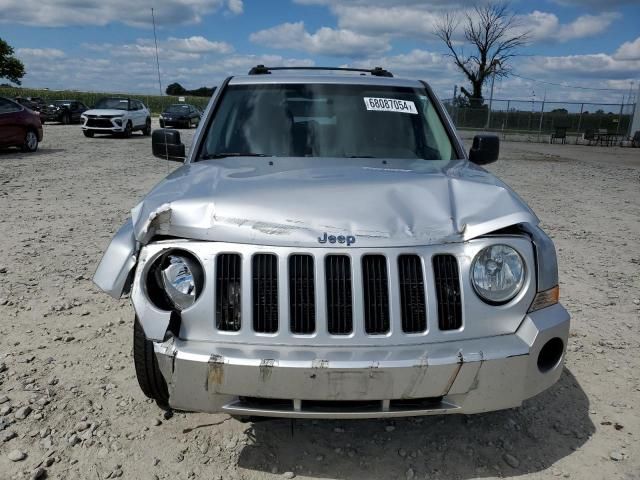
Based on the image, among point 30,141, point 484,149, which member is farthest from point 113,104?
point 484,149

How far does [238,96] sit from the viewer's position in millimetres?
3773

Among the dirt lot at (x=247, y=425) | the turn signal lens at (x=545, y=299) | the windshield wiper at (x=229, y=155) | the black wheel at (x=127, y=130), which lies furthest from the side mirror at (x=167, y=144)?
the black wheel at (x=127, y=130)

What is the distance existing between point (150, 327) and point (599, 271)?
4868 millimetres

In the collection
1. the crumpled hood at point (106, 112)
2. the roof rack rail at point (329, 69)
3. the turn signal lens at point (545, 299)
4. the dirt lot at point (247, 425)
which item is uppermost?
the roof rack rail at point (329, 69)

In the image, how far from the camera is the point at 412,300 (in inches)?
85.7

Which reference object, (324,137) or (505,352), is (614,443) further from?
(324,137)

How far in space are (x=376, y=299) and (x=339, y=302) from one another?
0.15 m

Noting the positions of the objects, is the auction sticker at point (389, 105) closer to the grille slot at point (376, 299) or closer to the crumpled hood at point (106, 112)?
the grille slot at point (376, 299)

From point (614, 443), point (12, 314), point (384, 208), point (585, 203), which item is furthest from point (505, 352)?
point (585, 203)

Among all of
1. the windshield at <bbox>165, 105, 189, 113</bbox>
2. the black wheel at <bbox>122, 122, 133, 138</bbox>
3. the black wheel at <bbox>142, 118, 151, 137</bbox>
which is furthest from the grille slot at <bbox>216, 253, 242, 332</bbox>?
the windshield at <bbox>165, 105, 189, 113</bbox>

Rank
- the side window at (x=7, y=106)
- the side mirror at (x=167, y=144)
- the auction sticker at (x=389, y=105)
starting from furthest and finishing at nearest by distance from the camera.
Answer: the side window at (x=7, y=106), the side mirror at (x=167, y=144), the auction sticker at (x=389, y=105)

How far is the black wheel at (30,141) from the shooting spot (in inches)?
588

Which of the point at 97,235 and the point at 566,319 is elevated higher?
the point at 566,319

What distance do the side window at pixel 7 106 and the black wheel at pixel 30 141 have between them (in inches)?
33.4
